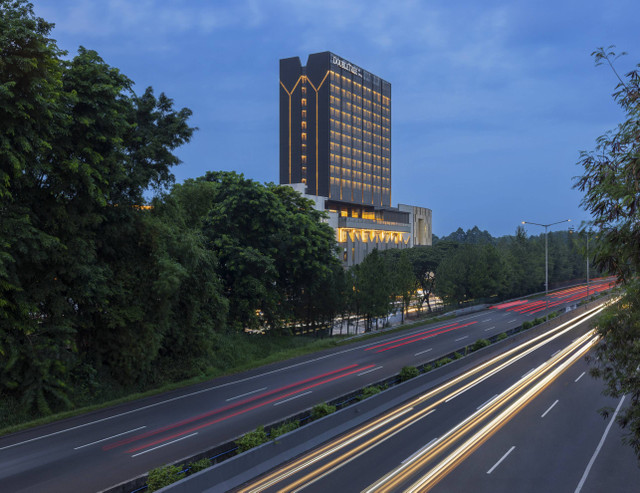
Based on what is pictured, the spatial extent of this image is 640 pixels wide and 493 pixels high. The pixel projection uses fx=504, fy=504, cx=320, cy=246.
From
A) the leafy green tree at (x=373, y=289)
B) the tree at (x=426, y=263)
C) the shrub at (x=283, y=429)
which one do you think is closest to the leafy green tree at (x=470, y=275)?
the tree at (x=426, y=263)

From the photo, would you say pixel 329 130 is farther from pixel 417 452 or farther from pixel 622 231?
pixel 622 231

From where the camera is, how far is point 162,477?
49.4 ft

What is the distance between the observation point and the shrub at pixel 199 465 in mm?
16062

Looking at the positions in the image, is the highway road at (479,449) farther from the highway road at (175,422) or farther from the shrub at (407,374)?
the highway road at (175,422)

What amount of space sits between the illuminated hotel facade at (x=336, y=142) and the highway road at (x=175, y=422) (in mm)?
83896

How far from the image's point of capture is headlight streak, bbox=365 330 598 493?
16172 mm

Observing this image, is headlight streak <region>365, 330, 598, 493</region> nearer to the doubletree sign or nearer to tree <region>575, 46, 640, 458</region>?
tree <region>575, 46, 640, 458</region>

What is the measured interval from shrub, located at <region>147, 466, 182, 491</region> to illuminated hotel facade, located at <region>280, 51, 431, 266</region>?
105217 mm

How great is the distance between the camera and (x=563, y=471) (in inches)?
675

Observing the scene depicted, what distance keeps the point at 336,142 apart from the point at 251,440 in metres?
120

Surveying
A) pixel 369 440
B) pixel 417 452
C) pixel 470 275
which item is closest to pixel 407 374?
pixel 369 440

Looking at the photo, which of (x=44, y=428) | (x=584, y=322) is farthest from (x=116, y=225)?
(x=584, y=322)

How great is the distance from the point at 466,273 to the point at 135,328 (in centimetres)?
5834

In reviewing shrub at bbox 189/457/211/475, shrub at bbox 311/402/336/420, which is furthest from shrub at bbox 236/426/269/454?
shrub at bbox 311/402/336/420
